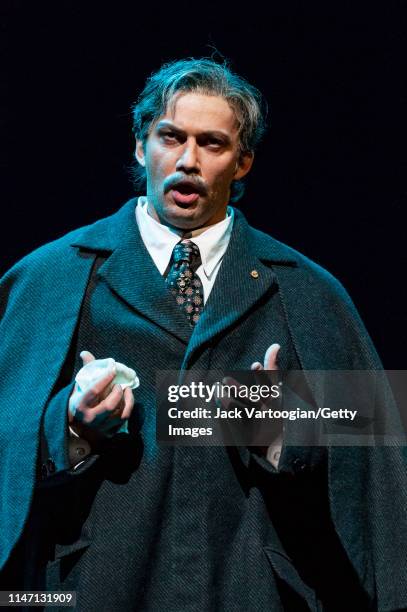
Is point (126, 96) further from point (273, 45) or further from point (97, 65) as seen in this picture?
point (273, 45)

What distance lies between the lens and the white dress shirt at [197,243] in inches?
97.0

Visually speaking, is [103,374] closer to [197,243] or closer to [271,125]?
[197,243]

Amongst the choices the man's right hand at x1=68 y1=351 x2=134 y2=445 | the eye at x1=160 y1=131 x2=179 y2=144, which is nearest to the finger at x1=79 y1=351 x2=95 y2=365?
the man's right hand at x1=68 y1=351 x2=134 y2=445

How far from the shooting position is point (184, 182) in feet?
8.05

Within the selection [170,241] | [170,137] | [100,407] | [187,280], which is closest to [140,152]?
[170,137]

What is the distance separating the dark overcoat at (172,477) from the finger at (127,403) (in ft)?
0.40

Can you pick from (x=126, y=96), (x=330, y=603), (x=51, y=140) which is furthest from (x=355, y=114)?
(x=330, y=603)

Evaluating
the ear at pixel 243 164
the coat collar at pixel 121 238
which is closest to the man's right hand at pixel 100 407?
the coat collar at pixel 121 238

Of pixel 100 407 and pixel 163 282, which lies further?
pixel 163 282

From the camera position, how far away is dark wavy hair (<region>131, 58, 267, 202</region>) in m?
2.53

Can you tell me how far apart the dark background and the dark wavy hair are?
0.25 meters

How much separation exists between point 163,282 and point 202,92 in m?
0.45

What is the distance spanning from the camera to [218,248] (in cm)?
250

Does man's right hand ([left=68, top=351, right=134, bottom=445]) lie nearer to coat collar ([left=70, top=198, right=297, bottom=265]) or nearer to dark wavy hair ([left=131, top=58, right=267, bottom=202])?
coat collar ([left=70, top=198, right=297, bottom=265])
